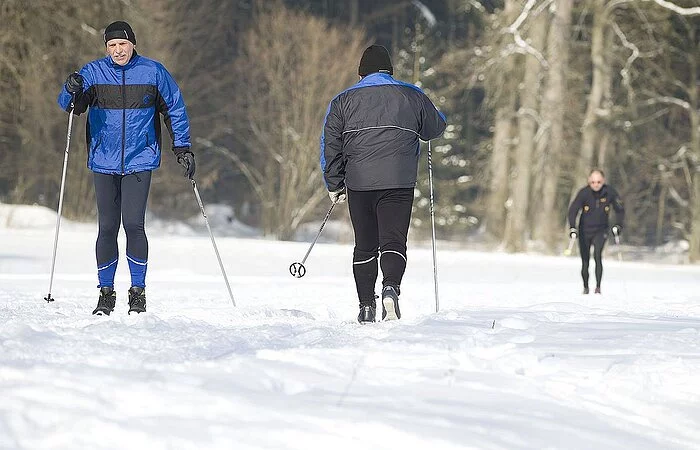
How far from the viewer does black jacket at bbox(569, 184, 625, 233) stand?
12.7 meters

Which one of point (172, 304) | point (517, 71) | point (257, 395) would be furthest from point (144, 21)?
point (257, 395)

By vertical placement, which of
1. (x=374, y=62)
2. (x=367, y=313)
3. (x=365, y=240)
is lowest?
(x=367, y=313)

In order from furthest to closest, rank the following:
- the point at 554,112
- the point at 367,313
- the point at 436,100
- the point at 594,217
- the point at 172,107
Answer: the point at 436,100 → the point at 554,112 → the point at 594,217 → the point at 172,107 → the point at 367,313

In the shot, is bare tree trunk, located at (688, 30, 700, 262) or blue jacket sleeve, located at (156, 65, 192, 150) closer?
blue jacket sleeve, located at (156, 65, 192, 150)

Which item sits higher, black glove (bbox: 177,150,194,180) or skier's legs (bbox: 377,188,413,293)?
black glove (bbox: 177,150,194,180)

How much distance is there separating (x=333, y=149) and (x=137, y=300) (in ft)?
5.27

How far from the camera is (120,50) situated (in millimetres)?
6828

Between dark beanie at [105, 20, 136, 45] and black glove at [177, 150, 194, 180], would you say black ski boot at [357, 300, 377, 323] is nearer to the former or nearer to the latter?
black glove at [177, 150, 194, 180]

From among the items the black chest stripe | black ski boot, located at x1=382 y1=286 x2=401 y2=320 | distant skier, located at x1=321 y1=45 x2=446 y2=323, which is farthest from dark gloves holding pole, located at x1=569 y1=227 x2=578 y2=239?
the black chest stripe

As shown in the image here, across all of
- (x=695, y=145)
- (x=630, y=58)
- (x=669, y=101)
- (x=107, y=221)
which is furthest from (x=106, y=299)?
(x=695, y=145)

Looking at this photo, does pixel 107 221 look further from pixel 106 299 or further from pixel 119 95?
pixel 119 95

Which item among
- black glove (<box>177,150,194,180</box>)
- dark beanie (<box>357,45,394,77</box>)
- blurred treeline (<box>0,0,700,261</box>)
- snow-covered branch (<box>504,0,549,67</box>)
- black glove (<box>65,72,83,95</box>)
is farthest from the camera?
blurred treeline (<box>0,0,700,261</box>)

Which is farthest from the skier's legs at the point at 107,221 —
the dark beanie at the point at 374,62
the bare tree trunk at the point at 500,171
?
the bare tree trunk at the point at 500,171

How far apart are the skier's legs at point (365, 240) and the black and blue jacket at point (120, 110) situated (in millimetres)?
1363
